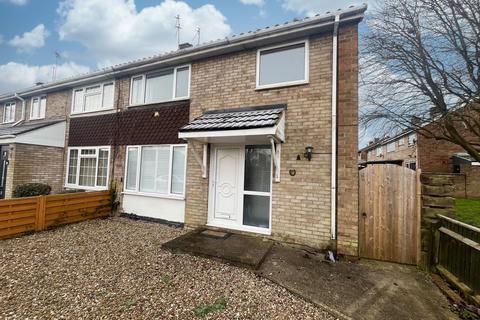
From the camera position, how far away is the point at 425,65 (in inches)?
290

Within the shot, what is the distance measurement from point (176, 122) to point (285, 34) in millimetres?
4174

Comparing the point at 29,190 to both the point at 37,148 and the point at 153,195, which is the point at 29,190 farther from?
the point at 153,195

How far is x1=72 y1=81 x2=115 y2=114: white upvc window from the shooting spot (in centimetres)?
902

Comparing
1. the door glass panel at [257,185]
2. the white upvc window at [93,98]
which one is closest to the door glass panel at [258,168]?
the door glass panel at [257,185]

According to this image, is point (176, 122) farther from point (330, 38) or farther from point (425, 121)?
point (425, 121)

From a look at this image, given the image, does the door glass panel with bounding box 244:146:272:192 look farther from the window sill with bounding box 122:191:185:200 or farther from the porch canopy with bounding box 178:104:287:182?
the window sill with bounding box 122:191:185:200

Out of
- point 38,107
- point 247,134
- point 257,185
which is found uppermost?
point 38,107

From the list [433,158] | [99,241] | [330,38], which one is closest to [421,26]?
[330,38]

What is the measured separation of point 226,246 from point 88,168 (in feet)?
25.0

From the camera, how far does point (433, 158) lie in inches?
713

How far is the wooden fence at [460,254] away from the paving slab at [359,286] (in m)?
0.39

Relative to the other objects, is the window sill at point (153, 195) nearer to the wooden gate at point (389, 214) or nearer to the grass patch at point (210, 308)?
the grass patch at point (210, 308)

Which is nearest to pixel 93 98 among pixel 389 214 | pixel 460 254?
pixel 389 214

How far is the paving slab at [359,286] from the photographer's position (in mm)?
3072
